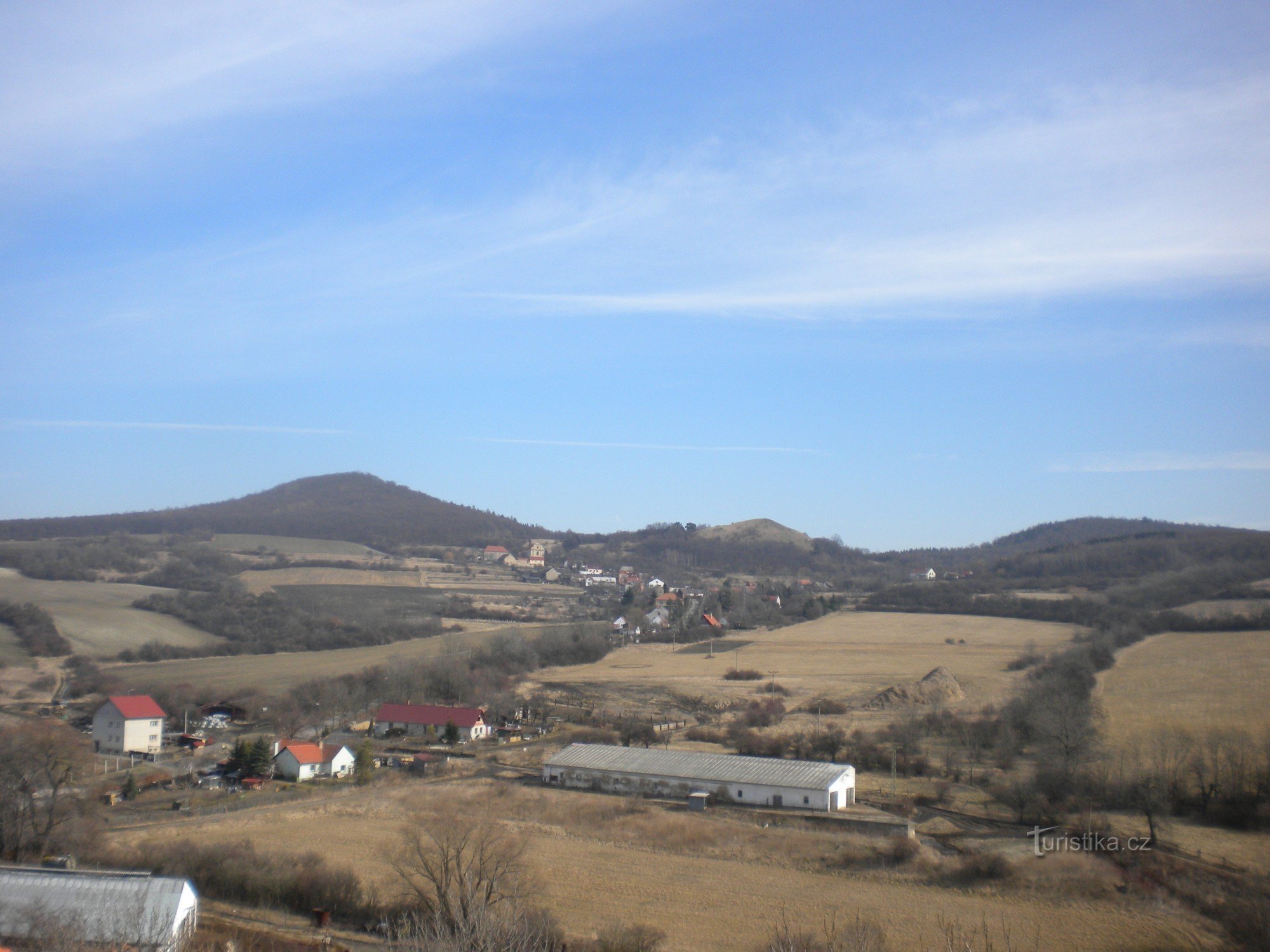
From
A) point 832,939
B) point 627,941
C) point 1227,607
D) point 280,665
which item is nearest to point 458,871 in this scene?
point 627,941

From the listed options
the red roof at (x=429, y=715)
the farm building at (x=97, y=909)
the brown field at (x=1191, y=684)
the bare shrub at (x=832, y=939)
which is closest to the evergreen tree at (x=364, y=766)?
the red roof at (x=429, y=715)

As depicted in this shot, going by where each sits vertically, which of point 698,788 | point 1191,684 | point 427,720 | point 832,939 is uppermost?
point 1191,684

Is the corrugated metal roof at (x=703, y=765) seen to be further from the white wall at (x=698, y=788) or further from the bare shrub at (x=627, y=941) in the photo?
the bare shrub at (x=627, y=941)

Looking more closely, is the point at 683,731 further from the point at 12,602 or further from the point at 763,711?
the point at 12,602

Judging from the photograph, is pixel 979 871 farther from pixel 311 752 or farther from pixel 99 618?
pixel 99 618

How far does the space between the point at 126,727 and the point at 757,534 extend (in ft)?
397

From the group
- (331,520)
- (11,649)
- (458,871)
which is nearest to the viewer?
(458,871)

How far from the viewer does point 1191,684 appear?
115ft

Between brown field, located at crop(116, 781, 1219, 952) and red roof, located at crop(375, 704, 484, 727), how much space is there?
11.0 meters

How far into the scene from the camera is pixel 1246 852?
19250mm

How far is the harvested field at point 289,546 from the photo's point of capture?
103463 mm

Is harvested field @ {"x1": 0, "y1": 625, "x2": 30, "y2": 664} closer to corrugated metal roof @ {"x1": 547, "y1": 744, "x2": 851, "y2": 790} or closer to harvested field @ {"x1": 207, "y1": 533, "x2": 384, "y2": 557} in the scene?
corrugated metal roof @ {"x1": 547, "y1": 744, "x2": 851, "y2": 790}

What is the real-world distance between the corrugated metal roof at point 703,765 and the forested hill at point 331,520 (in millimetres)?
94564

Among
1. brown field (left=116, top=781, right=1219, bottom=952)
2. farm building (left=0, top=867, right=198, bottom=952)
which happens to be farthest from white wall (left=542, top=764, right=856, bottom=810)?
farm building (left=0, top=867, right=198, bottom=952)
